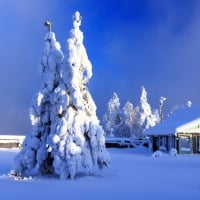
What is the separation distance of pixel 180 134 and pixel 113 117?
4371 cm

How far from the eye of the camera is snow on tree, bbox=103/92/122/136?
89.2m

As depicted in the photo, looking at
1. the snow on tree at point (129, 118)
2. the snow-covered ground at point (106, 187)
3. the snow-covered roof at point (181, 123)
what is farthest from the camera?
the snow on tree at point (129, 118)

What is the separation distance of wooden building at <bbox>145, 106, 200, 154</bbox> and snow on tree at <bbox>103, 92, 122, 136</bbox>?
112ft

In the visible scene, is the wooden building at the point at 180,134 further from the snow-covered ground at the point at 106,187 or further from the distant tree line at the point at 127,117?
the distant tree line at the point at 127,117

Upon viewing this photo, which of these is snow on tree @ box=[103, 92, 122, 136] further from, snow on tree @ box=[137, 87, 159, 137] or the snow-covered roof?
the snow-covered roof

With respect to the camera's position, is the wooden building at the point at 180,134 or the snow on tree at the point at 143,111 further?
the snow on tree at the point at 143,111

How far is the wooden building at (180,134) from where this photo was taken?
47719mm

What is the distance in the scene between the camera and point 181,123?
49.5m

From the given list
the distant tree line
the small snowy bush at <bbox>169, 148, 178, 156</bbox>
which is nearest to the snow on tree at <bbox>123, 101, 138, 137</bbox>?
the distant tree line

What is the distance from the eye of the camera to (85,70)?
22.4 meters

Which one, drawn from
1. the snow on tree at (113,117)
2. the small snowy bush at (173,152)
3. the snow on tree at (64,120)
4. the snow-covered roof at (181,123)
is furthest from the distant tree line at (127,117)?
the snow on tree at (64,120)

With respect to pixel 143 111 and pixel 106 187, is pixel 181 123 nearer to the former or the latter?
pixel 106 187

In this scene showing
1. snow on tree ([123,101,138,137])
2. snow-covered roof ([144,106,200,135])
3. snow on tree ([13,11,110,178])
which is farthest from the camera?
snow on tree ([123,101,138,137])

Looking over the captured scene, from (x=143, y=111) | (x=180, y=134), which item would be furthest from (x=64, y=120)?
(x=143, y=111)
